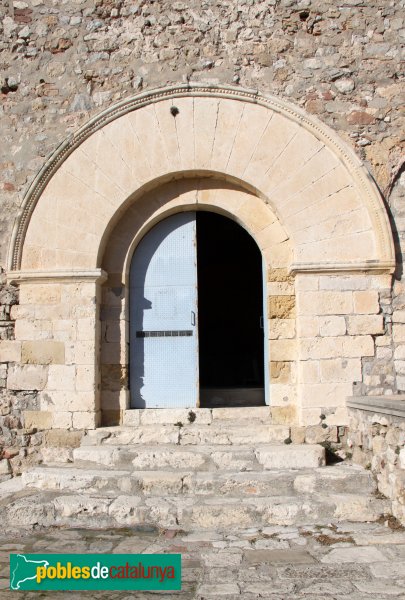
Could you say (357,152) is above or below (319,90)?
below

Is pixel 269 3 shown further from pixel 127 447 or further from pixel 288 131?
pixel 127 447

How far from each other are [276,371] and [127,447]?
1.69m

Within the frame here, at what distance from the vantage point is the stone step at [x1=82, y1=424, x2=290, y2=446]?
546cm

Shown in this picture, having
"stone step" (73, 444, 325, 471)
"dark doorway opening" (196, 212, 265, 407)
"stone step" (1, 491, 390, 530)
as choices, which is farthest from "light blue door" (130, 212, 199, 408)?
"dark doorway opening" (196, 212, 265, 407)

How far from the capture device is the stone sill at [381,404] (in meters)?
4.25

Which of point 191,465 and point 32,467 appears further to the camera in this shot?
point 32,467

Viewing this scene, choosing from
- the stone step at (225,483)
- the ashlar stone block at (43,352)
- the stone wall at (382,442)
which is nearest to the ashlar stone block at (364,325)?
the stone wall at (382,442)

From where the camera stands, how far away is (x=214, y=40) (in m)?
6.13

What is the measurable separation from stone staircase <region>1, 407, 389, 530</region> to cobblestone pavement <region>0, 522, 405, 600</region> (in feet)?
0.45

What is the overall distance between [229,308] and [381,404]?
6.37 m

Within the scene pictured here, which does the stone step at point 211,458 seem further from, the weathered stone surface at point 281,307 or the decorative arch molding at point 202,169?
the decorative arch molding at point 202,169

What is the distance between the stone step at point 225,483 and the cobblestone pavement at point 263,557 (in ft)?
1.32

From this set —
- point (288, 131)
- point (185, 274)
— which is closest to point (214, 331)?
point (185, 274)

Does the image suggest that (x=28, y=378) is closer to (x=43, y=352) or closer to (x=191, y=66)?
(x=43, y=352)
